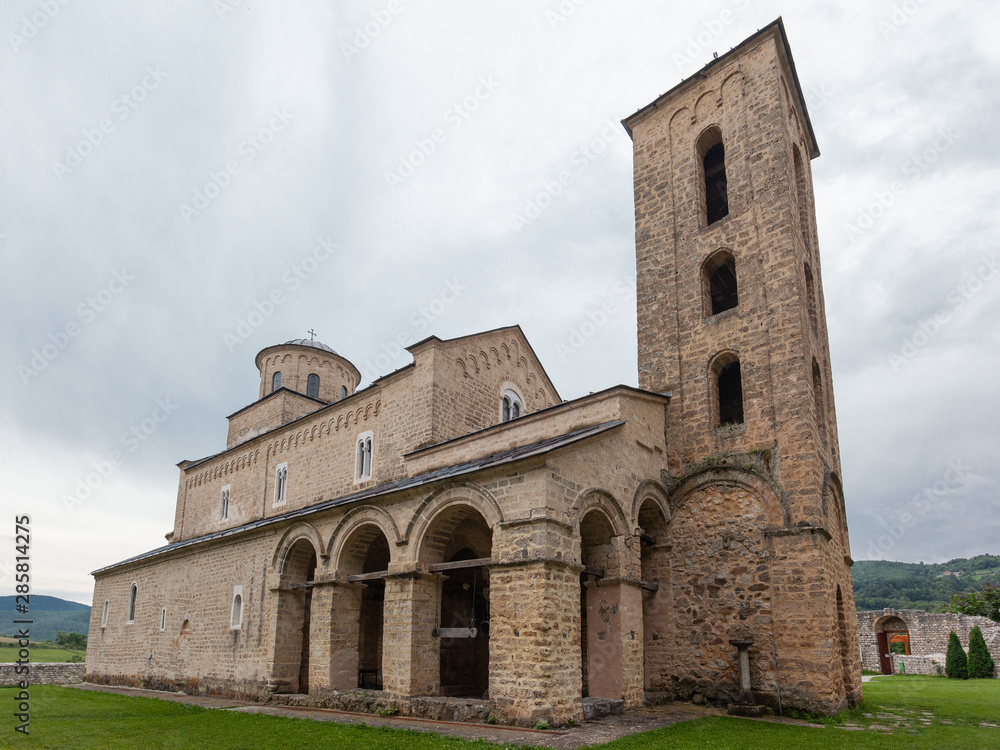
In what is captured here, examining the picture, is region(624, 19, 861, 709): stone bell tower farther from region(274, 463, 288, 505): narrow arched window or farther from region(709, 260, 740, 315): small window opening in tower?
region(274, 463, 288, 505): narrow arched window

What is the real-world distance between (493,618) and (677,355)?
732cm

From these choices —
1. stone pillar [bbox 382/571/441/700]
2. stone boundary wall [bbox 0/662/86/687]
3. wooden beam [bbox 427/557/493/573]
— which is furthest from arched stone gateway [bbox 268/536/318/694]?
stone boundary wall [bbox 0/662/86/687]

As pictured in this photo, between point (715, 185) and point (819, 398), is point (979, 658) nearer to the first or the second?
point (819, 398)

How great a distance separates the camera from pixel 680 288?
15344 millimetres

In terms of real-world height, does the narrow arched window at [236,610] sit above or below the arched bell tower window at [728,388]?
below

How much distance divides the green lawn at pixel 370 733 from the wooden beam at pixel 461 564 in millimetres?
2729

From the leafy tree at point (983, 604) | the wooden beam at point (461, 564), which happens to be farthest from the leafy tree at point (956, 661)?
the wooden beam at point (461, 564)

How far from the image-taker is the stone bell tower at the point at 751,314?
12109mm

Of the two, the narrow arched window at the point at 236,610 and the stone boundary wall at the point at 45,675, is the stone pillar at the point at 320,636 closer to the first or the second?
the narrow arched window at the point at 236,610

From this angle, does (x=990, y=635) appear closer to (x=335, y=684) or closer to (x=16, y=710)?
(x=335, y=684)

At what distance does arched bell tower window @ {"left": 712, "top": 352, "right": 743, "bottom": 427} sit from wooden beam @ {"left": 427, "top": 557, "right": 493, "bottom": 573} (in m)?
6.33

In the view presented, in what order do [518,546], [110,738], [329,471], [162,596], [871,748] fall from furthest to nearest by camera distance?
1. [162,596]
2. [329,471]
3. [518,546]
4. [110,738]
5. [871,748]

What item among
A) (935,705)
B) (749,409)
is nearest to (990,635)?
(935,705)

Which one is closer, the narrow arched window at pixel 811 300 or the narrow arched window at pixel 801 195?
the narrow arched window at pixel 811 300
